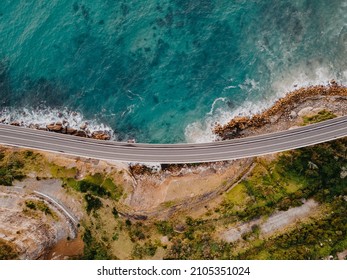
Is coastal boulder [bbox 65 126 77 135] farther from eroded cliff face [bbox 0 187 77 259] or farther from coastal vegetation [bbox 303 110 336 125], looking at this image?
coastal vegetation [bbox 303 110 336 125]

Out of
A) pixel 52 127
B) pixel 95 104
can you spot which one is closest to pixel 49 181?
pixel 52 127

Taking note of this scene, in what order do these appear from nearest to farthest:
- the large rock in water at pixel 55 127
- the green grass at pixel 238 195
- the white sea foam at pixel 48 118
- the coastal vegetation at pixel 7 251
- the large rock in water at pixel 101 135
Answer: the coastal vegetation at pixel 7 251 < the green grass at pixel 238 195 < the large rock in water at pixel 55 127 < the large rock in water at pixel 101 135 < the white sea foam at pixel 48 118

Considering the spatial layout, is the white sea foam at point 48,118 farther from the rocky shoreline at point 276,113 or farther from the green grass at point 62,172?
the rocky shoreline at point 276,113

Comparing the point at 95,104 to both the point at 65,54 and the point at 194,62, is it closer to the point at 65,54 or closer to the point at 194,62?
the point at 65,54

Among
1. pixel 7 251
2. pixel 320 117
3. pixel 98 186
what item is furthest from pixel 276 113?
pixel 7 251

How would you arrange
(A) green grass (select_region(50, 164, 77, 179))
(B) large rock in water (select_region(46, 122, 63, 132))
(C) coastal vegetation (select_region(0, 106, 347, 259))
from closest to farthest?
(C) coastal vegetation (select_region(0, 106, 347, 259)) < (A) green grass (select_region(50, 164, 77, 179)) < (B) large rock in water (select_region(46, 122, 63, 132))

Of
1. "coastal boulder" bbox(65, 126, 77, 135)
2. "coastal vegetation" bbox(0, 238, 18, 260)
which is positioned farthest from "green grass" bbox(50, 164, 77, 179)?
"coastal vegetation" bbox(0, 238, 18, 260)

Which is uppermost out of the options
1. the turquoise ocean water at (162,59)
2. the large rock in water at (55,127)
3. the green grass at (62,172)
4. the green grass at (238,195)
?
the turquoise ocean water at (162,59)

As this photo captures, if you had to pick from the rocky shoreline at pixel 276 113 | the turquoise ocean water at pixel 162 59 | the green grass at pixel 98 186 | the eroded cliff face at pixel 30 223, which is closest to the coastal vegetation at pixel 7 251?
the eroded cliff face at pixel 30 223
